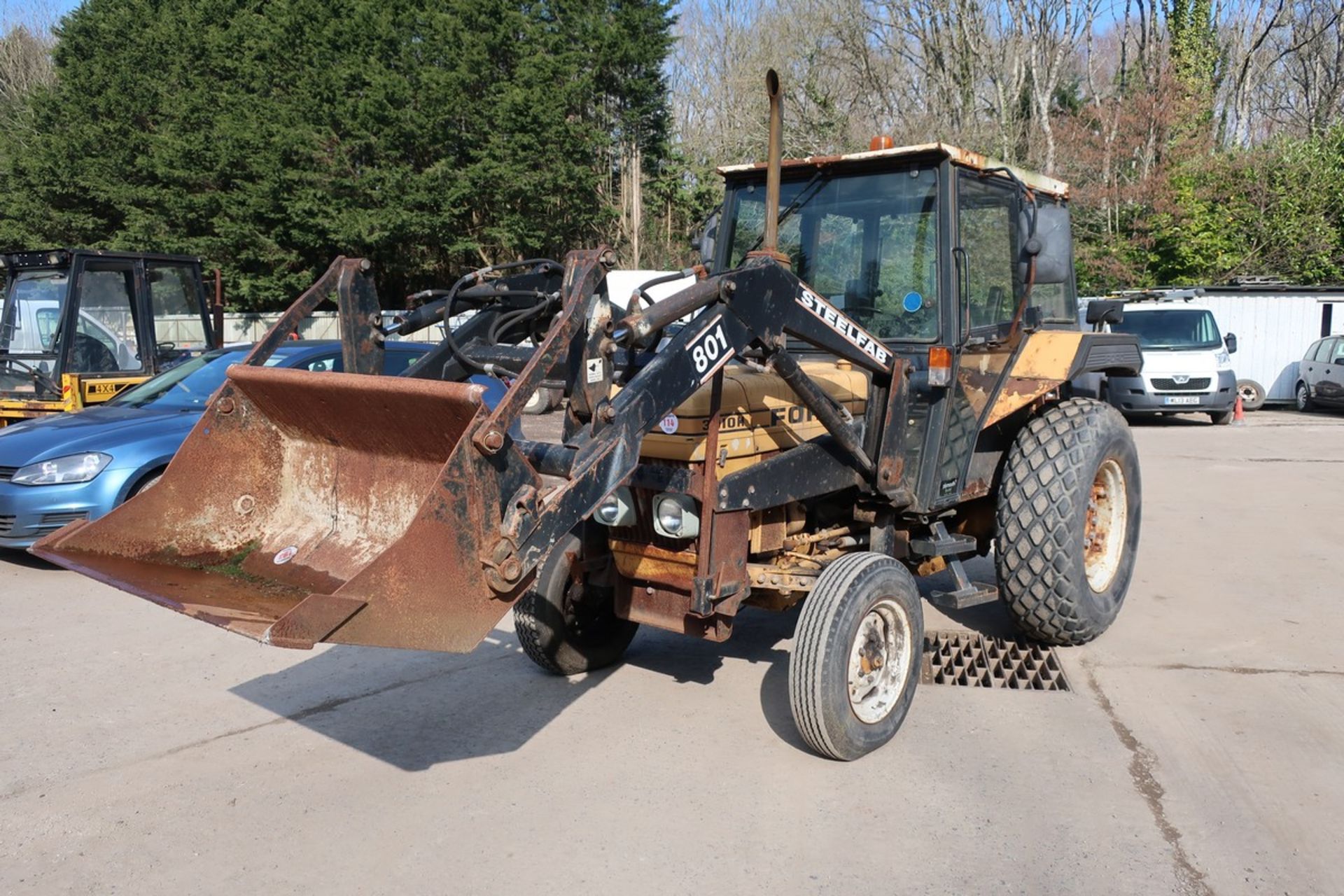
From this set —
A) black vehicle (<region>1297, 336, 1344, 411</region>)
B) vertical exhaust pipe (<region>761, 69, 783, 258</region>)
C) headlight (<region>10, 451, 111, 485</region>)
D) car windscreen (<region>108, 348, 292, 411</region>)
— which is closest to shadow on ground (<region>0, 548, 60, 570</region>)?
headlight (<region>10, 451, 111, 485</region>)

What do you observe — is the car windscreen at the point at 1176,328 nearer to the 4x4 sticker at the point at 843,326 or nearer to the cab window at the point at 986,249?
the cab window at the point at 986,249

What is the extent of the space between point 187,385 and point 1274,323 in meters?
19.0

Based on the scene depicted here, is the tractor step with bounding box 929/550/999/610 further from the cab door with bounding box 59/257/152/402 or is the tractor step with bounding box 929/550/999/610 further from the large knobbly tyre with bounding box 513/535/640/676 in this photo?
the cab door with bounding box 59/257/152/402

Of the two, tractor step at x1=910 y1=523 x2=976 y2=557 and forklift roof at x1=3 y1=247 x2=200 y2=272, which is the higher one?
forklift roof at x1=3 y1=247 x2=200 y2=272

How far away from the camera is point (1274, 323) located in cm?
1994

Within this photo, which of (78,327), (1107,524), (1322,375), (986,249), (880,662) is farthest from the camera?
(1322,375)

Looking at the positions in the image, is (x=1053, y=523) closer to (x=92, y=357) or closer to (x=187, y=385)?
(x=187, y=385)

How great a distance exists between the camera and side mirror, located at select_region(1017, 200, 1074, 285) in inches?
189

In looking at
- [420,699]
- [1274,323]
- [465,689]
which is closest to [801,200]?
[465,689]

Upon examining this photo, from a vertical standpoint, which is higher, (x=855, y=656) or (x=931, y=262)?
(x=931, y=262)

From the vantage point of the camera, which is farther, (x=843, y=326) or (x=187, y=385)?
(x=187, y=385)

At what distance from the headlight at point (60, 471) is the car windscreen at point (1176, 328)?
47.9ft

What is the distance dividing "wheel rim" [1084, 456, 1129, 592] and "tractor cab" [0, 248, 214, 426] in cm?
853

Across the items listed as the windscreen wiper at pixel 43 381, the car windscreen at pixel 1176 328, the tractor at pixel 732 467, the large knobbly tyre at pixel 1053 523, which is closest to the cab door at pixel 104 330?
the windscreen wiper at pixel 43 381
